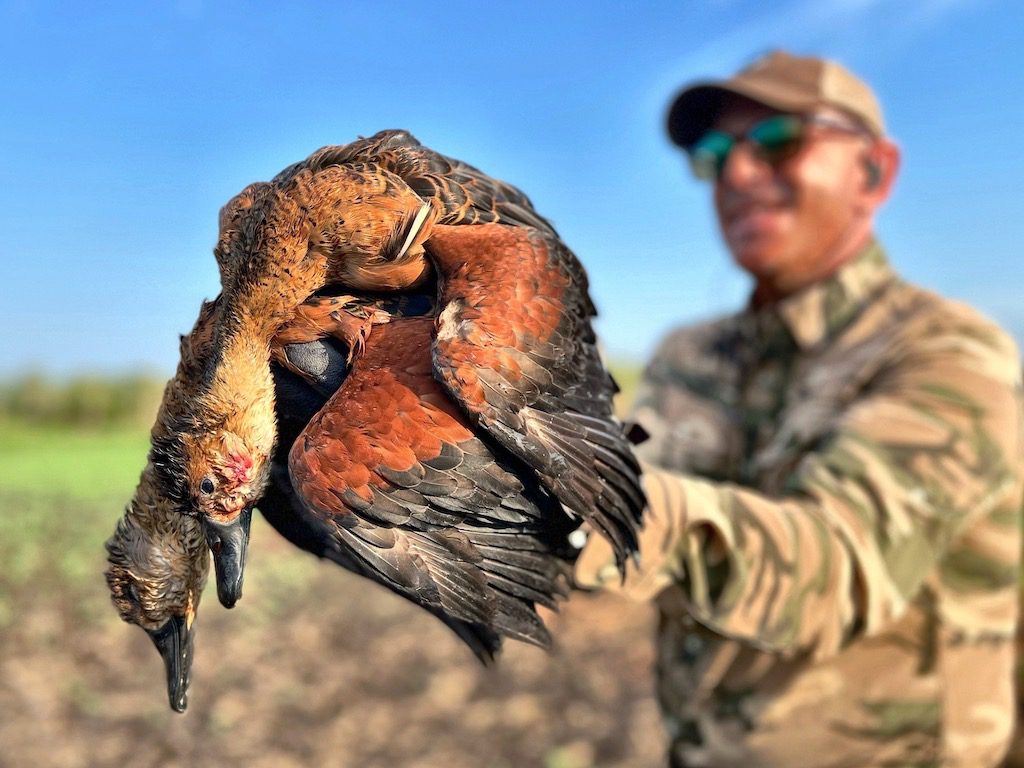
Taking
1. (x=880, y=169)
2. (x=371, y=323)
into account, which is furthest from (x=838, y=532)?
(x=880, y=169)

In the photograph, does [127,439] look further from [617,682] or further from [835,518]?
[835,518]

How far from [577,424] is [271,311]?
0.89 metres

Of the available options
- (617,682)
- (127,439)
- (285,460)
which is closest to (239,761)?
(617,682)

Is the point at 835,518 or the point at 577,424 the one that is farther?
Result: the point at 835,518

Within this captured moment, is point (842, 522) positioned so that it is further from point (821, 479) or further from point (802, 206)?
point (802, 206)

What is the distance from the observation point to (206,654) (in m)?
6.45

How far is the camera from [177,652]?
6.84 feet

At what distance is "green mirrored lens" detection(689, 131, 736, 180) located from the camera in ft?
15.4

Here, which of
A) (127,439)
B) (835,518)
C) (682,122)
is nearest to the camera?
(835,518)

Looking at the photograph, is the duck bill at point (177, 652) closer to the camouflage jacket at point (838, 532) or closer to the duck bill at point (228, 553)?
the duck bill at point (228, 553)

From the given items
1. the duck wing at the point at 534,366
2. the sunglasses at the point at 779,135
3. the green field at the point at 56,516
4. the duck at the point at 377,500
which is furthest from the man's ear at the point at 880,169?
the green field at the point at 56,516

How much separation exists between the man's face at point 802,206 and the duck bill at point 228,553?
350 cm

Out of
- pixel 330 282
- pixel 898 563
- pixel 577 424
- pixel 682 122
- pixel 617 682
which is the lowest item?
pixel 617 682

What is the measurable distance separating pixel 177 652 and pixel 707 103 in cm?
454
